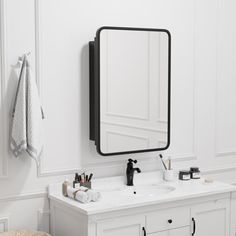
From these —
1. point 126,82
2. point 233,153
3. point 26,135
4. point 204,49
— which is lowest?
point 233,153

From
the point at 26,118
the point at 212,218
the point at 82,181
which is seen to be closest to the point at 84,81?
the point at 26,118

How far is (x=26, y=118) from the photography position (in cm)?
283

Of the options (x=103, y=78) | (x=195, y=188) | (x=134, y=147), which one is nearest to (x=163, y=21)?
(x=103, y=78)

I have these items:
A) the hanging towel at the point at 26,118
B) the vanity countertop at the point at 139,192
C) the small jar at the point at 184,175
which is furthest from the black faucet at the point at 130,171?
the hanging towel at the point at 26,118

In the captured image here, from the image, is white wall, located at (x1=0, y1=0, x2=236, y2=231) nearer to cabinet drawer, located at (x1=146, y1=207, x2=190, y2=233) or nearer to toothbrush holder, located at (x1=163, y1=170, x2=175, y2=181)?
toothbrush holder, located at (x1=163, y1=170, x2=175, y2=181)

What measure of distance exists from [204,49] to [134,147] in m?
0.92

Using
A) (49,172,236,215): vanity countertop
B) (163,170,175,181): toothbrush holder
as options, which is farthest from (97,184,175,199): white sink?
(163,170,175,181): toothbrush holder

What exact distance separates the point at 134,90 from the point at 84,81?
1.09 feet

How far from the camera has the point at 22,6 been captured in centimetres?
290

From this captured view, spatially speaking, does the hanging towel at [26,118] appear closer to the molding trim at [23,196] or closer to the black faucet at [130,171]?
the molding trim at [23,196]

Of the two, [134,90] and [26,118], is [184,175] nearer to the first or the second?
[134,90]

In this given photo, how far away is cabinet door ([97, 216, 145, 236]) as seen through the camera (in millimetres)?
2742

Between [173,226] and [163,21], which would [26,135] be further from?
[163,21]

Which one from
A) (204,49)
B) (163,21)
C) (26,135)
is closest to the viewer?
(26,135)
